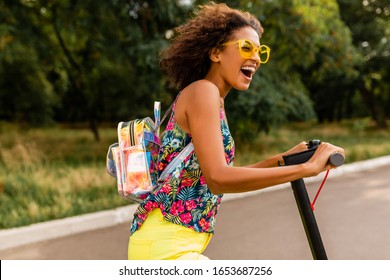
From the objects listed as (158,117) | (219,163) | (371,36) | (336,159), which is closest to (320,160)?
(336,159)

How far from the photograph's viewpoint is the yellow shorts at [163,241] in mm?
1739

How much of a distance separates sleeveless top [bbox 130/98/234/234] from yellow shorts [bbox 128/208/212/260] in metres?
0.02

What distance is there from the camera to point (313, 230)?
66.9 inches

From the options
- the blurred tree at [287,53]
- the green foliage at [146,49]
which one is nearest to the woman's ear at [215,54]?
the green foliage at [146,49]

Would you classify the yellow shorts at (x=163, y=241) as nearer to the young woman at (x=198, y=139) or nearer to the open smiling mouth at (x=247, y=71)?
the young woman at (x=198, y=139)

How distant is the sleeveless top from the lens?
A: 1.75 meters

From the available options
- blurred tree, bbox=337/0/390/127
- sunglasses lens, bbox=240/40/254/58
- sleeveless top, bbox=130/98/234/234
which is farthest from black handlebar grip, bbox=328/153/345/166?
blurred tree, bbox=337/0/390/127

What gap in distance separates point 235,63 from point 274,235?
13.8 feet

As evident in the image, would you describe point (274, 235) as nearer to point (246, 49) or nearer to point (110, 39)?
point (246, 49)

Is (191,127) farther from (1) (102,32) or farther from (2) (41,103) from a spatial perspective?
(2) (41,103)

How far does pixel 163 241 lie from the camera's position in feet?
5.74

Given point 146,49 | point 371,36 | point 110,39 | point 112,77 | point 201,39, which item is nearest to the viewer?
point 201,39
